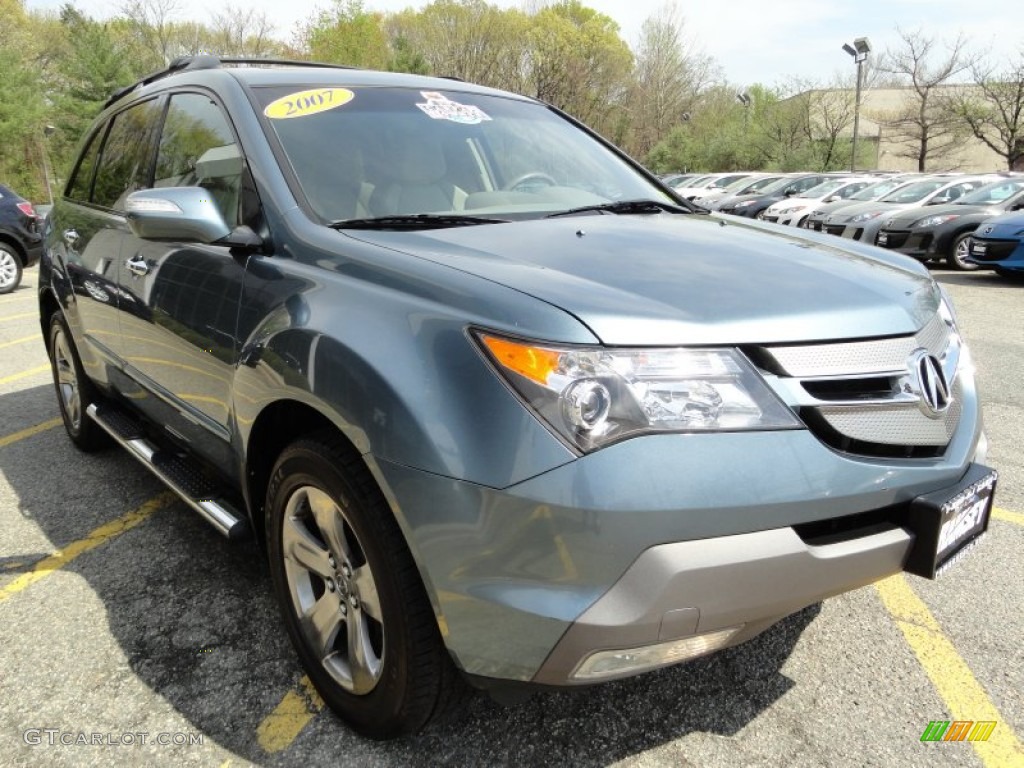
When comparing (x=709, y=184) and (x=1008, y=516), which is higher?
(x=1008, y=516)

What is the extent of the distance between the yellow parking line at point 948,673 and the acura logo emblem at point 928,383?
92cm

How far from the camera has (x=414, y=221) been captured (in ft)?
7.43

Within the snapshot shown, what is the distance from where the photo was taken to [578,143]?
3.21 metres

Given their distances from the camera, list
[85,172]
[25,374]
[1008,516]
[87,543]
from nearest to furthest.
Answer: [87,543], [1008,516], [85,172], [25,374]

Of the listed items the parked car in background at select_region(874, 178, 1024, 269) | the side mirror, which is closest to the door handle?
the side mirror

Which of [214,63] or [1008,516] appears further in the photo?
[1008,516]

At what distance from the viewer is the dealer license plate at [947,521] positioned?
1.69 m

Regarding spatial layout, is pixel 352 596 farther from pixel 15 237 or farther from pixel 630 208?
pixel 15 237

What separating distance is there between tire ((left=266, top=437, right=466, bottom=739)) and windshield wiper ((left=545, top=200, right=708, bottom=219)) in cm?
112

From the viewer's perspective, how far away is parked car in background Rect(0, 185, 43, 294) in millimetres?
10500

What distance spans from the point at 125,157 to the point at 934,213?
1198cm

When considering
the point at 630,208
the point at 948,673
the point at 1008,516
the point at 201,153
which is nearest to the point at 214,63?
the point at 201,153

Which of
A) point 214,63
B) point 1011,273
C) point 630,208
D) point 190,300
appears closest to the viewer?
point 190,300

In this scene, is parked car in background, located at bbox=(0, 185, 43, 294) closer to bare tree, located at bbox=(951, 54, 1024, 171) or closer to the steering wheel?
the steering wheel
